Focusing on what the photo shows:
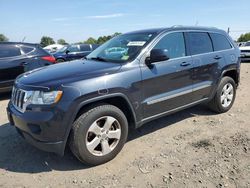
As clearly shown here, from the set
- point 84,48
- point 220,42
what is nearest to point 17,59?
point 220,42

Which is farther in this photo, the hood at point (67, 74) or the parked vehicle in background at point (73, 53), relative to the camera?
the parked vehicle in background at point (73, 53)

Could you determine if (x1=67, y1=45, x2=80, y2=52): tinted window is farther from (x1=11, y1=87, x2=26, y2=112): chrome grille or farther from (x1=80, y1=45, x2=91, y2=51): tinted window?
(x1=11, y1=87, x2=26, y2=112): chrome grille

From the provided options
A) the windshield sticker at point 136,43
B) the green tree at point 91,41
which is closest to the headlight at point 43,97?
the windshield sticker at point 136,43

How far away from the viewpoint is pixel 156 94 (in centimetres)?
418

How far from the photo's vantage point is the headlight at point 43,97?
3.29 metres

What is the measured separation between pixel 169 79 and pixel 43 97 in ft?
6.38

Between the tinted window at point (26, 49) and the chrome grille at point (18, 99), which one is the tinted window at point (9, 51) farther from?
the chrome grille at point (18, 99)

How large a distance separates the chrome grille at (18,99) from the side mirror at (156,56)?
5.79 feet

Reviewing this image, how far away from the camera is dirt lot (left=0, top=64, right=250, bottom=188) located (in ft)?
10.9

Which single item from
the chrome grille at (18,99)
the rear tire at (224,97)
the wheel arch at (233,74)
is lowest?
the rear tire at (224,97)

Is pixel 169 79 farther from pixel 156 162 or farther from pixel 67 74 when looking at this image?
pixel 67 74

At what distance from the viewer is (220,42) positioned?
5.61m

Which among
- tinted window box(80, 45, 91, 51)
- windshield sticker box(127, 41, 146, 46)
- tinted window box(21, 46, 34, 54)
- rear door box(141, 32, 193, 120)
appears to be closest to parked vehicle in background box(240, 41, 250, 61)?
tinted window box(80, 45, 91, 51)

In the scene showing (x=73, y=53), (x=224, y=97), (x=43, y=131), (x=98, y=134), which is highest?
(x=43, y=131)
